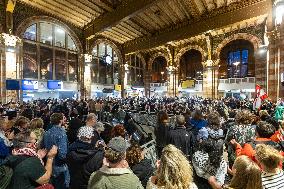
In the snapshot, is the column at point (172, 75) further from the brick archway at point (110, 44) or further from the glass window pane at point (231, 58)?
the glass window pane at point (231, 58)

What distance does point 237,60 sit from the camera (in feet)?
82.6

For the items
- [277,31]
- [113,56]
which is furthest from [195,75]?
[277,31]

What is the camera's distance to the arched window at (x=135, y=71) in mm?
29053

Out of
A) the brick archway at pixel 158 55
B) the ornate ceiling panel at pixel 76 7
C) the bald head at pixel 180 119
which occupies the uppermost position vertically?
the ornate ceiling panel at pixel 76 7

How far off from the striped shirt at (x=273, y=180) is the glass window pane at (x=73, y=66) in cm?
2098

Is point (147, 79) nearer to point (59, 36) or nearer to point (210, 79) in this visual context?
point (210, 79)

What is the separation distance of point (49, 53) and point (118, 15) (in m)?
7.89

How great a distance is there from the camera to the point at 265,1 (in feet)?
47.8

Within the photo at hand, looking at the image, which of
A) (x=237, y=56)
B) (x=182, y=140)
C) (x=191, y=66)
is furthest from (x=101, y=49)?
(x=182, y=140)

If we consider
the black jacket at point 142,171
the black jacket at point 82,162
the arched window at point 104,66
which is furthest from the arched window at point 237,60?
the black jacket at point 82,162

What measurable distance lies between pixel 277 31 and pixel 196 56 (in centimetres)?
1736

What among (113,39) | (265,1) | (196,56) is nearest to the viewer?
(265,1)

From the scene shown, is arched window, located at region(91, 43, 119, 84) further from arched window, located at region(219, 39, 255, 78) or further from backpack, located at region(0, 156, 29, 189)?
backpack, located at region(0, 156, 29, 189)

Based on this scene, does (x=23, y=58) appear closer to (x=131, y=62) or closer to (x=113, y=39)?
(x=113, y=39)
